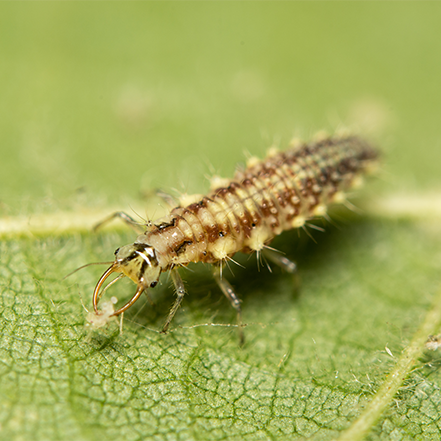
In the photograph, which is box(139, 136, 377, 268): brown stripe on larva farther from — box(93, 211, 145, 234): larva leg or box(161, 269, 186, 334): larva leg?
box(93, 211, 145, 234): larva leg

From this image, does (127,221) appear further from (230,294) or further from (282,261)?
(282,261)

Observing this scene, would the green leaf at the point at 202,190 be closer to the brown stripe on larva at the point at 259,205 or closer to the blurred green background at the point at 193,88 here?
the blurred green background at the point at 193,88

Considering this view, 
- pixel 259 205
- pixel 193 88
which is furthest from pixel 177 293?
pixel 193 88

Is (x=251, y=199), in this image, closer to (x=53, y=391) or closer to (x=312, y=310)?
(x=312, y=310)

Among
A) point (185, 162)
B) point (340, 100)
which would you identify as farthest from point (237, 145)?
point (340, 100)

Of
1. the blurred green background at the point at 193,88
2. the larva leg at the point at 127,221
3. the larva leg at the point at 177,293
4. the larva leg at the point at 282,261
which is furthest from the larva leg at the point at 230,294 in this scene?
the blurred green background at the point at 193,88

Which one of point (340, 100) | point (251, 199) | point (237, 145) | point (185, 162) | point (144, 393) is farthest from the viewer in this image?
point (340, 100)
